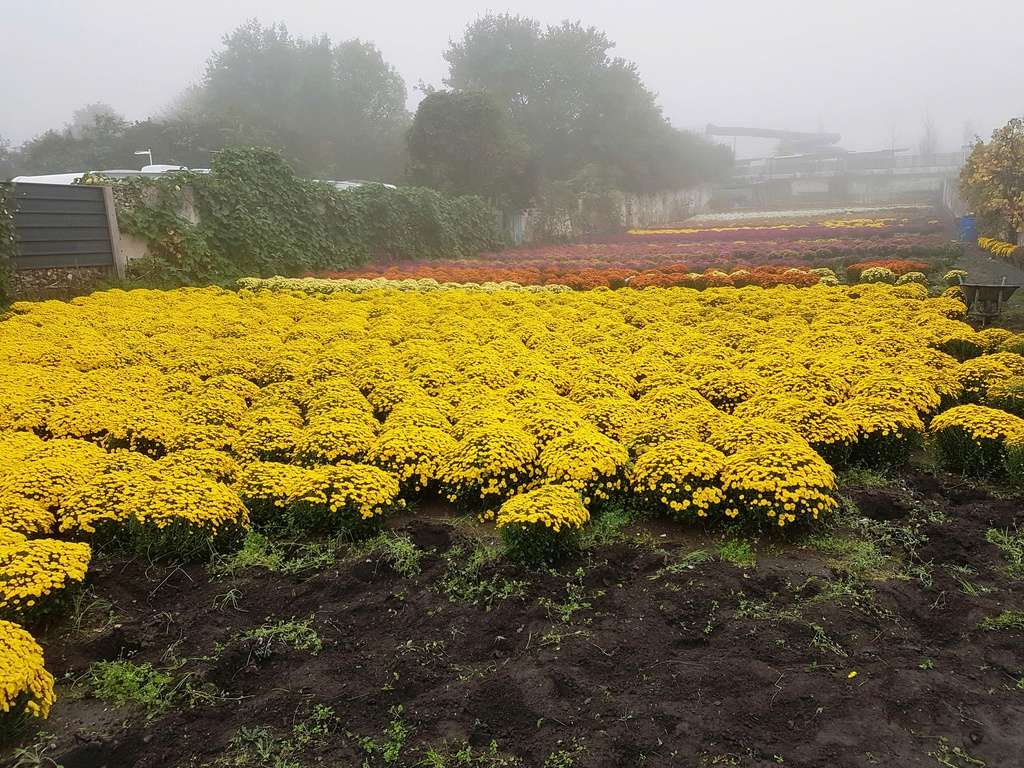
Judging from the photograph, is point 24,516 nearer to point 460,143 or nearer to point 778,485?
point 778,485

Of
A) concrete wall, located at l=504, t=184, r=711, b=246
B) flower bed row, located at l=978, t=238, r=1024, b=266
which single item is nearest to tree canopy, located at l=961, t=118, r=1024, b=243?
flower bed row, located at l=978, t=238, r=1024, b=266

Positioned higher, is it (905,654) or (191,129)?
(191,129)

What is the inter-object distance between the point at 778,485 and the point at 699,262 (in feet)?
52.4

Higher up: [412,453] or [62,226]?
[62,226]

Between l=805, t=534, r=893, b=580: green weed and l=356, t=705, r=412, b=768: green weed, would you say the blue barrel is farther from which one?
l=356, t=705, r=412, b=768: green weed

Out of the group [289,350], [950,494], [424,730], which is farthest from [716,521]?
[289,350]

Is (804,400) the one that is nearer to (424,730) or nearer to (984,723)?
(984,723)

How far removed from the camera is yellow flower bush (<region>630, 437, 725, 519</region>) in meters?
4.34

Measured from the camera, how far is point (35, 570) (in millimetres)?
3375

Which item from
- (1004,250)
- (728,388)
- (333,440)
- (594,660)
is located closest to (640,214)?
(1004,250)

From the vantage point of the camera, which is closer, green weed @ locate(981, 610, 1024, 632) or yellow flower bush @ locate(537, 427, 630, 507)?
green weed @ locate(981, 610, 1024, 632)

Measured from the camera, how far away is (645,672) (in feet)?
9.97

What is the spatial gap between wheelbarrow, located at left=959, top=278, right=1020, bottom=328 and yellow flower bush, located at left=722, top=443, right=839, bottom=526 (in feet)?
22.7

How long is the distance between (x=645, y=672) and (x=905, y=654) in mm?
1135
